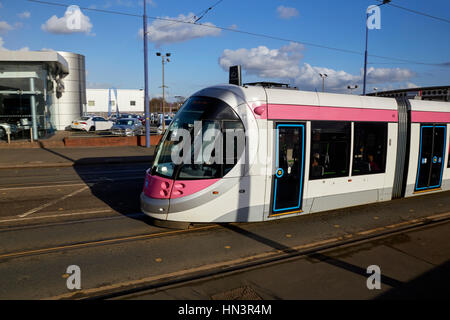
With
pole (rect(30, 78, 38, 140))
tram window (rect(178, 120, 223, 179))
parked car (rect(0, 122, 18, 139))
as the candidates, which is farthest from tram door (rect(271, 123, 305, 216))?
pole (rect(30, 78, 38, 140))

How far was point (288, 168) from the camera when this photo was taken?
699cm

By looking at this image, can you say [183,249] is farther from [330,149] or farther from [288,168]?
[330,149]

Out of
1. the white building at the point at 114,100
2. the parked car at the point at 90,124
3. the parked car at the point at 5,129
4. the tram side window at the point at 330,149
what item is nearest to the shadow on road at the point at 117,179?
the tram side window at the point at 330,149

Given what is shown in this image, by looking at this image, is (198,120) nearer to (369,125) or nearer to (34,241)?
(34,241)

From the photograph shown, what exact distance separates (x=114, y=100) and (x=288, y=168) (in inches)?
2583

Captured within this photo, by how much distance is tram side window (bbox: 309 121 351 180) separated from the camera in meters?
7.30

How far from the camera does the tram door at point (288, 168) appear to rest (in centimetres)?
678

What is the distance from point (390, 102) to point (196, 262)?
6.79 metres

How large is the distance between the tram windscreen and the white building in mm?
64373

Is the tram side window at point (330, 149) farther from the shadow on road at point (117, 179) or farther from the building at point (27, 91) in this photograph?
the building at point (27, 91)

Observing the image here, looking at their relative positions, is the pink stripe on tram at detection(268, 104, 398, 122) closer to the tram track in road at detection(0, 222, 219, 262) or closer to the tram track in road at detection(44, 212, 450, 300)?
the tram track in road at detection(44, 212, 450, 300)

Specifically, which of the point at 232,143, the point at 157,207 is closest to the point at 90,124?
the point at 157,207
